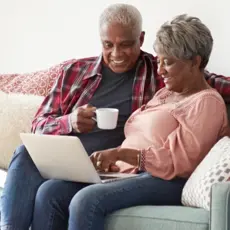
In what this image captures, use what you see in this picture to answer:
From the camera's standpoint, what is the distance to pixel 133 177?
2.13 metres

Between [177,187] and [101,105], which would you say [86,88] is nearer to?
[101,105]

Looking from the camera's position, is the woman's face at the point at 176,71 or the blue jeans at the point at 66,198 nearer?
the blue jeans at the point at 66,198

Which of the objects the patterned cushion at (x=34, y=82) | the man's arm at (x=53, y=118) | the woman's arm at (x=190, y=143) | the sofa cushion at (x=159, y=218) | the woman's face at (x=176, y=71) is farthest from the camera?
the patterned cushion at (x=34, y=82)

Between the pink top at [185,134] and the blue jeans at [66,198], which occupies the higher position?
the pink top at [185,134]

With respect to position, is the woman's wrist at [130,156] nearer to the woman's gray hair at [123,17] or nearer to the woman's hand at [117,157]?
the woman's hand at [117,157]

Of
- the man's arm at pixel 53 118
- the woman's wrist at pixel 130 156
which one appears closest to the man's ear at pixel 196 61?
the woman's wrist at pixel 130 156

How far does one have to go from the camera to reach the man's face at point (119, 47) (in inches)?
95.7

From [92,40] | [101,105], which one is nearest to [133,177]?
[101,105]

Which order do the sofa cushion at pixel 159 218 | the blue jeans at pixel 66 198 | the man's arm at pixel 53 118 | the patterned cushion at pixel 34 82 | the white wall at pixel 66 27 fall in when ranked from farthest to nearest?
the patterned cushion at pixel 34 82
the white wall at pixel 66 27
the man's arm at pixel 53 118
the blue jeans at pixel 66 198
the sofa cushion at pixel 159 218

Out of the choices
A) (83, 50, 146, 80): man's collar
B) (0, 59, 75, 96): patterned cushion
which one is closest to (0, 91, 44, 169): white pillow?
(0, 59, 75, 96): patterned cushion

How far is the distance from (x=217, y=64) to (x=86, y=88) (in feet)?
2.02

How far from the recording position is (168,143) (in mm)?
2139

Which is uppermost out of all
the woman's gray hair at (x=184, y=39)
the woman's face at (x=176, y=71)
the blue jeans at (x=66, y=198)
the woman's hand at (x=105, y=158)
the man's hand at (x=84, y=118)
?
the woman's gray hair at (x=184, y=39)

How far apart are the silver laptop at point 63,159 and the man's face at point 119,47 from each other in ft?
1.75
